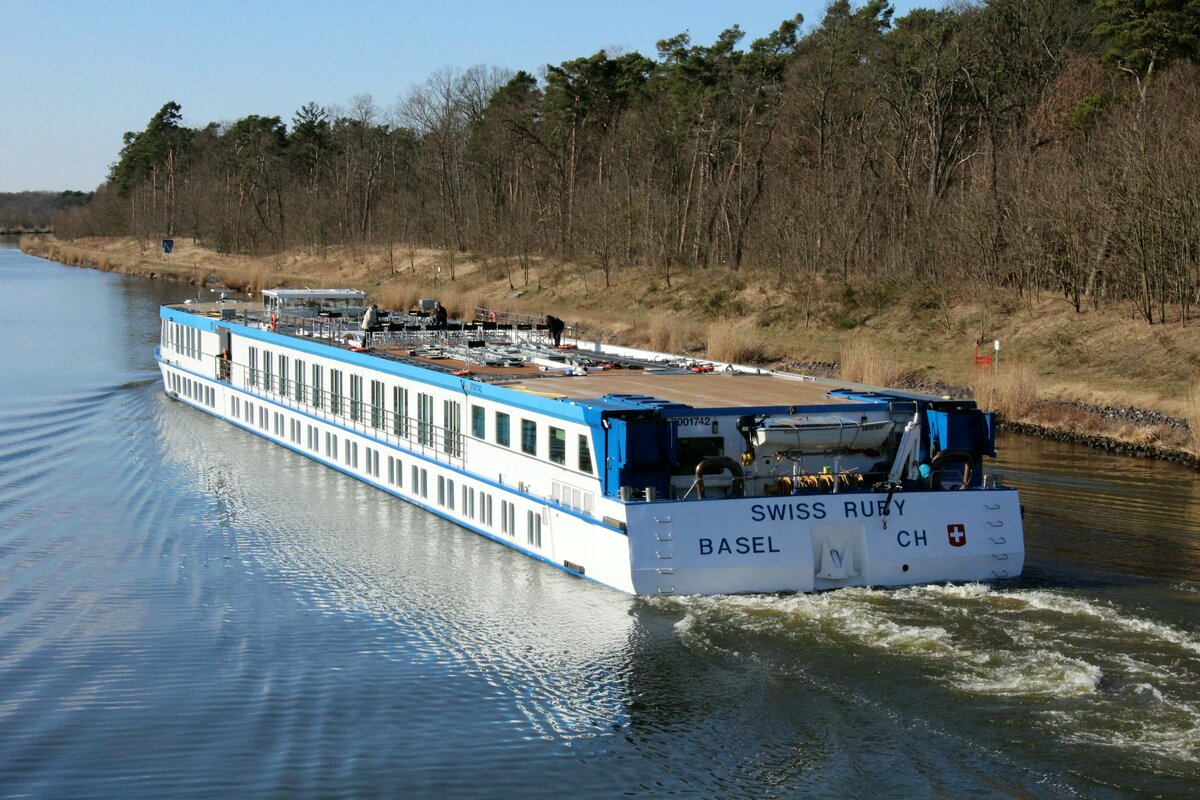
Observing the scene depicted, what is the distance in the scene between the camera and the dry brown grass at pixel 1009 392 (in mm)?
39281

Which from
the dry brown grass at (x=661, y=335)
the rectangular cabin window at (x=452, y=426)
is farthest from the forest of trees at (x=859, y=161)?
the rectangular cabin window at (x=452, y=426)

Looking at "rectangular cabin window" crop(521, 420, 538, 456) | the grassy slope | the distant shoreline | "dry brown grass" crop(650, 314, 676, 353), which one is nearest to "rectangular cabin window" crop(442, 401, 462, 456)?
"rectangular cabin window" crop(521, 420, 538, 456)

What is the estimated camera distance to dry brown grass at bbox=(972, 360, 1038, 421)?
1547 inches

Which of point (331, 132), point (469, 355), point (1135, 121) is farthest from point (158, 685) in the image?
point (331, 132)

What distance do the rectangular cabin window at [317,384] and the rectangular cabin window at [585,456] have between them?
14.5 m

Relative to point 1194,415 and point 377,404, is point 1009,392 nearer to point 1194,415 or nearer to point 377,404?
point 1194,415

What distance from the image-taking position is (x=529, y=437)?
81.0 feet

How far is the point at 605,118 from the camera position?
294 feet

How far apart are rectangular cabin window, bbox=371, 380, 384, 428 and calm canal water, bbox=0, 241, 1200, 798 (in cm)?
407

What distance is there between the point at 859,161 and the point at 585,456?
145 ft

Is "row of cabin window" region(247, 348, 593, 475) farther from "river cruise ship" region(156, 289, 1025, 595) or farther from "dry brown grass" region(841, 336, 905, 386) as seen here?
"dry brown grass" region(841, 336, 905, 386)

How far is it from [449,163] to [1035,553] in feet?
275

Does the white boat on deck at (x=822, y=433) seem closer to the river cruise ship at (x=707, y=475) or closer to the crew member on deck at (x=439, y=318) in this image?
the river cruise ship at (x=707, y=475)

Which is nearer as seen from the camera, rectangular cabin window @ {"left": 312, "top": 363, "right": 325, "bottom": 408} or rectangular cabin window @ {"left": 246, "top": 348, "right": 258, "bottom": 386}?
rectangular cabin window @ {"left": 312, "top": 363, "right": 325, "bottom": 408}
